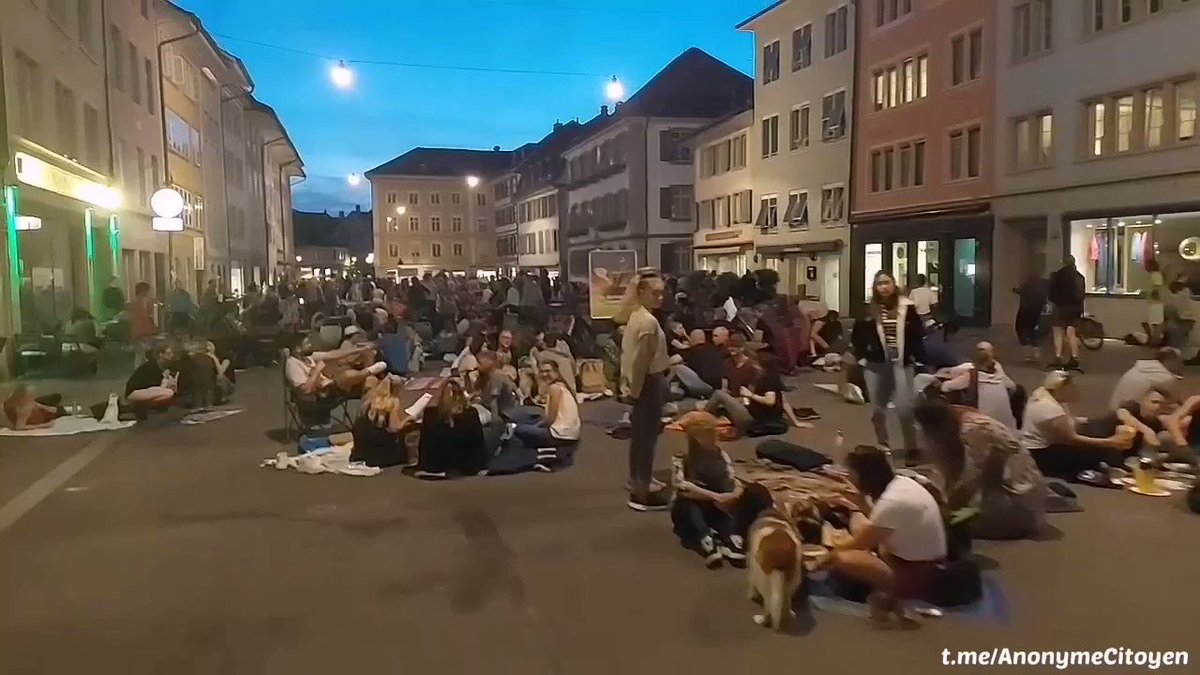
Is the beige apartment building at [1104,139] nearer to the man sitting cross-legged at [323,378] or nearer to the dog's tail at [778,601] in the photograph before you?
the dog's tail at [778,601]

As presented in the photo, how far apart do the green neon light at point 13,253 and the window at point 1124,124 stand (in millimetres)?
9570

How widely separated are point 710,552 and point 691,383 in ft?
20.4

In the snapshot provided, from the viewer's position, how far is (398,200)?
19.5m

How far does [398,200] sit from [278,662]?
52.0 ft

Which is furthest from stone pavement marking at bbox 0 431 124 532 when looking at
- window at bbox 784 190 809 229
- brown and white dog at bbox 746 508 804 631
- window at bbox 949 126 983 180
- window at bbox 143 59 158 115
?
window at bbox 784 190 809 229

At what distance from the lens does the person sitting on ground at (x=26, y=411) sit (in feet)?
34.7

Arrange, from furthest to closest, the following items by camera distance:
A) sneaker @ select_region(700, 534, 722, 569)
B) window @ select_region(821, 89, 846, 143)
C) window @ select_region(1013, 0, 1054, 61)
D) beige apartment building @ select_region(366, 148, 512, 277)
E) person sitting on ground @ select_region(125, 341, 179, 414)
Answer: window @ select_region(821, 89, 846, 143) < beige apartment building @ select_region(366, 148, 512, 277) < person sitting on ground @ select_region(125, 341, 179, 414) < window @ select_region(1013, 0, 1054, 61) < sneaker @ select_region(700, 534, 722, 569)

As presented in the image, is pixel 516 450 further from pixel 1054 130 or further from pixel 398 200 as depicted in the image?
pixel 398 200

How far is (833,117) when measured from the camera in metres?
22.5

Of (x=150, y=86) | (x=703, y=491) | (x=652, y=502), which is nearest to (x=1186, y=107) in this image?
(x=652, y=502)

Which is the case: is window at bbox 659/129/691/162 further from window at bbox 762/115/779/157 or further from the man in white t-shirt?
the man in white t-shirt

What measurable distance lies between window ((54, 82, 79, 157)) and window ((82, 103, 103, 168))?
0.32ft

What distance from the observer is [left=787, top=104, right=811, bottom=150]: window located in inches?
880

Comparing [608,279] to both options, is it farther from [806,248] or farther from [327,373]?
[806,248]
